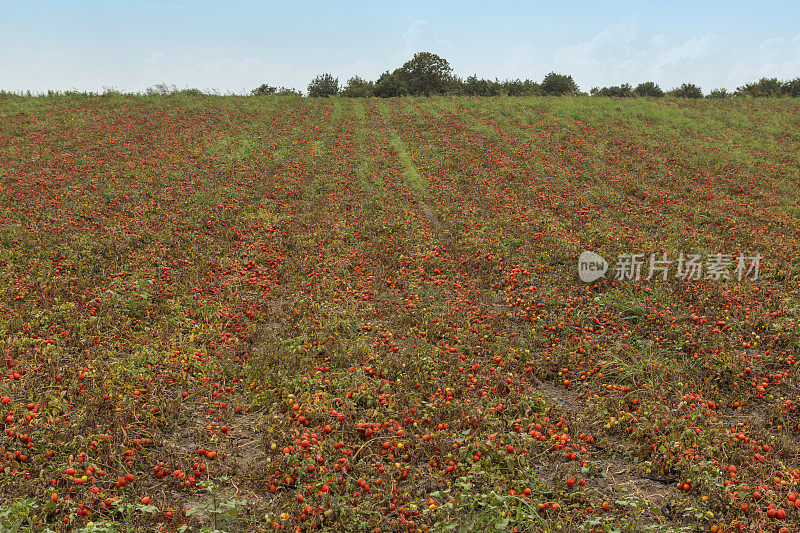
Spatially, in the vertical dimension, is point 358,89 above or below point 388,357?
above

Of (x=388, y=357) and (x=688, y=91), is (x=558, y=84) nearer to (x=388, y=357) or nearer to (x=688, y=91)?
(x=688, y=91)

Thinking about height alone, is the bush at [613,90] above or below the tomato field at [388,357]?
above

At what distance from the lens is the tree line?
45.5 metres

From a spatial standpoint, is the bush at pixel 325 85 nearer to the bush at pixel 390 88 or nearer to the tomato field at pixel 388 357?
the bush at pixel 390 88

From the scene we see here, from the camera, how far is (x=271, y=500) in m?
4.99

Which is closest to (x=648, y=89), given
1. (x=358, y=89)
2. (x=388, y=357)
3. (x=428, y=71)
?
(x=428, y=71)

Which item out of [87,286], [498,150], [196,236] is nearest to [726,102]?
[498,150]

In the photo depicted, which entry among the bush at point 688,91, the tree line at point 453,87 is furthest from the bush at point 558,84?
the bush at point 688,91

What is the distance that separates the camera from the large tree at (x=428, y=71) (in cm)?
5684

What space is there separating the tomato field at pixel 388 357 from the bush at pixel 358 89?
132 ft

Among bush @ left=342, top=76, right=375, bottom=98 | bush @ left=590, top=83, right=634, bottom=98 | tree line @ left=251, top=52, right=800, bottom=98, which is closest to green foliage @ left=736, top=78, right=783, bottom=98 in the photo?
tree line @ left=251, top=52, right=800, bottom=98

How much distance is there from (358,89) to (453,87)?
11993mm

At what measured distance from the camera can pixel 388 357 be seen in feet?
→ 24.7

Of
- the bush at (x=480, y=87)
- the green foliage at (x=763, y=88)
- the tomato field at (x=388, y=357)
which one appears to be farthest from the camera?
the bush at (x=480, y=87)
